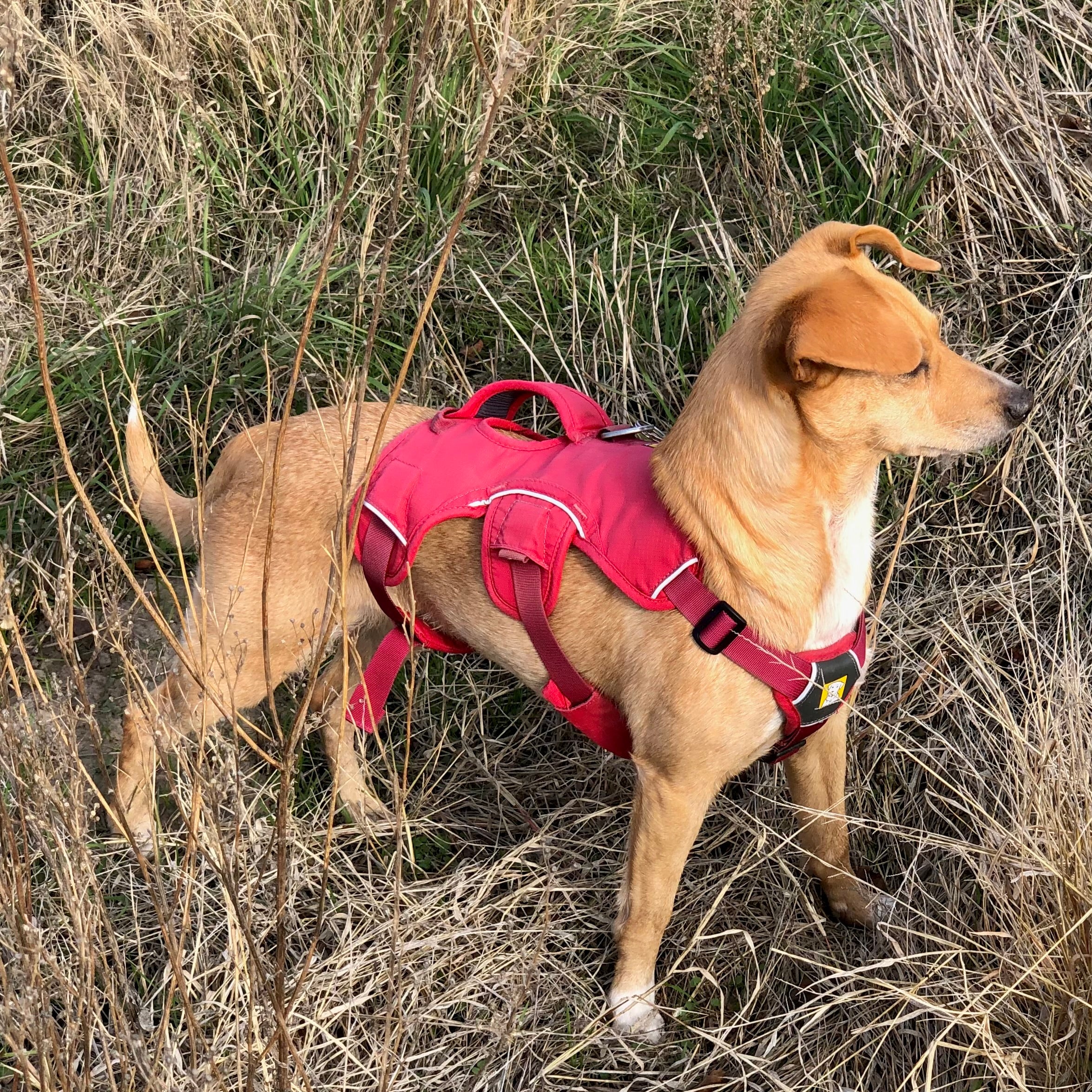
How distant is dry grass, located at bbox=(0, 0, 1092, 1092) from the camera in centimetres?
244

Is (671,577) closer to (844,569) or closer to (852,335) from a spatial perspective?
(844,569)

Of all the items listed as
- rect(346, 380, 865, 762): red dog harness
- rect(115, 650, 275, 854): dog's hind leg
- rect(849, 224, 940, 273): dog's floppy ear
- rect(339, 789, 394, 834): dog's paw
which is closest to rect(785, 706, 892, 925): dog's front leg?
rect(346, 380, 865, 762): red dog harness

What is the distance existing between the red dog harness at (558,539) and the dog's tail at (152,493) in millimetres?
650

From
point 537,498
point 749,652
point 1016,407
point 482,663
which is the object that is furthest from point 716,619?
point 482,663

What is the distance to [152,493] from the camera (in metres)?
3.24

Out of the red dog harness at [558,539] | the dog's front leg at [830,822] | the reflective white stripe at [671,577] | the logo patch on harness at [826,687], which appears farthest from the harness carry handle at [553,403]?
the dog's front leg at [830,822]

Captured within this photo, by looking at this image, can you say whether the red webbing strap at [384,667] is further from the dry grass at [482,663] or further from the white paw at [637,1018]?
the white paw at [637,1018]

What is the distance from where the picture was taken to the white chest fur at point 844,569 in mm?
2592

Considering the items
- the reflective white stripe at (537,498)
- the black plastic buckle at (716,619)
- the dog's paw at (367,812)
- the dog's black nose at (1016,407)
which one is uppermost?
the dog's black nose at (1016,407)

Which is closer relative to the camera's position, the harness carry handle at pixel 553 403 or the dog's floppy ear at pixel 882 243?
the dog's floppy ear at pixel 882 243

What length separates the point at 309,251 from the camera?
4488 millimetres

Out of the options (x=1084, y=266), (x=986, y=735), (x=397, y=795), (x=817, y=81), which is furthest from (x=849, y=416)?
(x=817, y=81)

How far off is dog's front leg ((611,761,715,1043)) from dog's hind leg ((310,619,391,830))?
3.21ft

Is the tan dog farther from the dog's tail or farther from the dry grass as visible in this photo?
the dry grass
